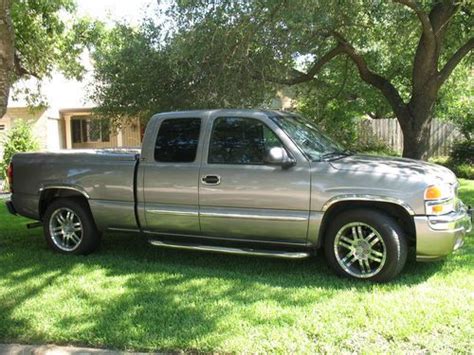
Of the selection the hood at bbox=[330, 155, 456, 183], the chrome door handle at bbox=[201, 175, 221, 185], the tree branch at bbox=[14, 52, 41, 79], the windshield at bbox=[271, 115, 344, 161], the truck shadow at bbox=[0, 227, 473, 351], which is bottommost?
the truck shadow at bbox=[0, 227, 473, 351]

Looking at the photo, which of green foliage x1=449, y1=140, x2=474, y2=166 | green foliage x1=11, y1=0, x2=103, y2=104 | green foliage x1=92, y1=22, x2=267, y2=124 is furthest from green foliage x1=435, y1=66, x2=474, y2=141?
green foliage x1=11, y1=0, x2=103, y2=104

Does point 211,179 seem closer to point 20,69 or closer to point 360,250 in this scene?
point 360,250

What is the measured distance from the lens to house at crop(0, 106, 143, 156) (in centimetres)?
2681

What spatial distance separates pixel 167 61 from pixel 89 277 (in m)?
5.36

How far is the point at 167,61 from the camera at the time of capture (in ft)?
33.9

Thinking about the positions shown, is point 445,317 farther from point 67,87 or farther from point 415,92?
point 67,87

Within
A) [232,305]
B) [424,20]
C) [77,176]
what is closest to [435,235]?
[232,305]

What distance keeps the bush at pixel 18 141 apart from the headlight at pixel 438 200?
18300 millimetres

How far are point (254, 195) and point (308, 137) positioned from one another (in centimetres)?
103

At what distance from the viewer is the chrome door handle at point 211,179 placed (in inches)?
245

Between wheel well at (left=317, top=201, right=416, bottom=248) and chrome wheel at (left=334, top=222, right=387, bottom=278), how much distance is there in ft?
0.64

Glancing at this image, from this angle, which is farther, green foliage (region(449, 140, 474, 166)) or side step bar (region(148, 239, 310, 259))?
green foliage (region(449, 140, 474, 166))

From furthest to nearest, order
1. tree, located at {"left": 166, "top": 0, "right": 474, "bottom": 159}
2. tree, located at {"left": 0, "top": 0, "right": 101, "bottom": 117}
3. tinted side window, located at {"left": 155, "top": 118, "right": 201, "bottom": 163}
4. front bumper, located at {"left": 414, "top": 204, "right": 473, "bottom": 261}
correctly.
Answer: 1. tree, located at {"left": 0, "top": 0, "right": 101, "bottom": 117}
2. tree, located at {"left": 166, "top": 0, "right": 474, "bottom": 159}
3. tinted side window, located at {"left": 155, "top": 118, "right": 201, "bottom": 163}
4. front bumper, located at {"left": 414, "top": 204, "right": 473, "bottom": 261}

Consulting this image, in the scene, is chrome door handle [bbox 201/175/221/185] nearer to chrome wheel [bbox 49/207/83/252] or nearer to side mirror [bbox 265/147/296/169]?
side mirror [bbox 265/147/296/169]
